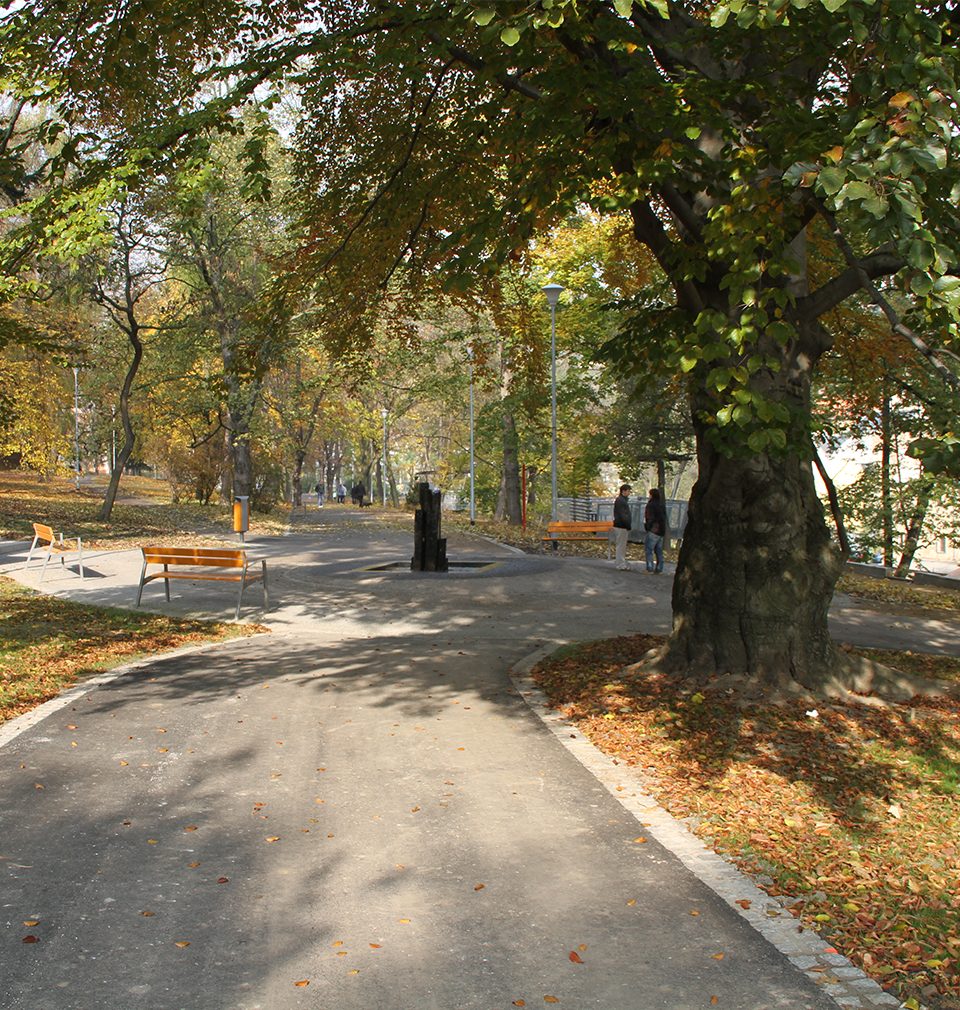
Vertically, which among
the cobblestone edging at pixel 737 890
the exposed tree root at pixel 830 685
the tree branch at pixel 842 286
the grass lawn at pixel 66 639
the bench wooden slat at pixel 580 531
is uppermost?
the tree branch at pixel 842 286

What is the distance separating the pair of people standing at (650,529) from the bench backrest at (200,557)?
8625 millimetres

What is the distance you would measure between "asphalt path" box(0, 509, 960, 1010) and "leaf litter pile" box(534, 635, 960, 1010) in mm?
402

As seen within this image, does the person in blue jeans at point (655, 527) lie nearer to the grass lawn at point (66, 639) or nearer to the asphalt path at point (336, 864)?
the grass lawn at point (66, 639)

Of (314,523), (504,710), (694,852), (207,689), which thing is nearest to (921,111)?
(694,852)

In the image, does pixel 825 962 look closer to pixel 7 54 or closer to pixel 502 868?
pixel 502 868

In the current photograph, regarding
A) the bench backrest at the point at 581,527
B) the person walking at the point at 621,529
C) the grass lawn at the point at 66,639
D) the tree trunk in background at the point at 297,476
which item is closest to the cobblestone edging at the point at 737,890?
the grass lawn at the point at 66,639

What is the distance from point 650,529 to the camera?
789 inches

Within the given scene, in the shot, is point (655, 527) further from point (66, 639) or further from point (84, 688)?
point (84, 688)

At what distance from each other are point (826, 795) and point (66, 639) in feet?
27.4

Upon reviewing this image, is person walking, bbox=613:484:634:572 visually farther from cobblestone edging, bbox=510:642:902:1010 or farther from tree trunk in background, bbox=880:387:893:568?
cobblestone edging, bbox=510:642:902:1010

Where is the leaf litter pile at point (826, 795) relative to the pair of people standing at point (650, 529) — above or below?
below

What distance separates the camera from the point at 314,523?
36.6 m

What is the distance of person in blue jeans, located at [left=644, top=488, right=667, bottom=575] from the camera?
65.2ft

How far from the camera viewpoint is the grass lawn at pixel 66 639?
910 centimetres
